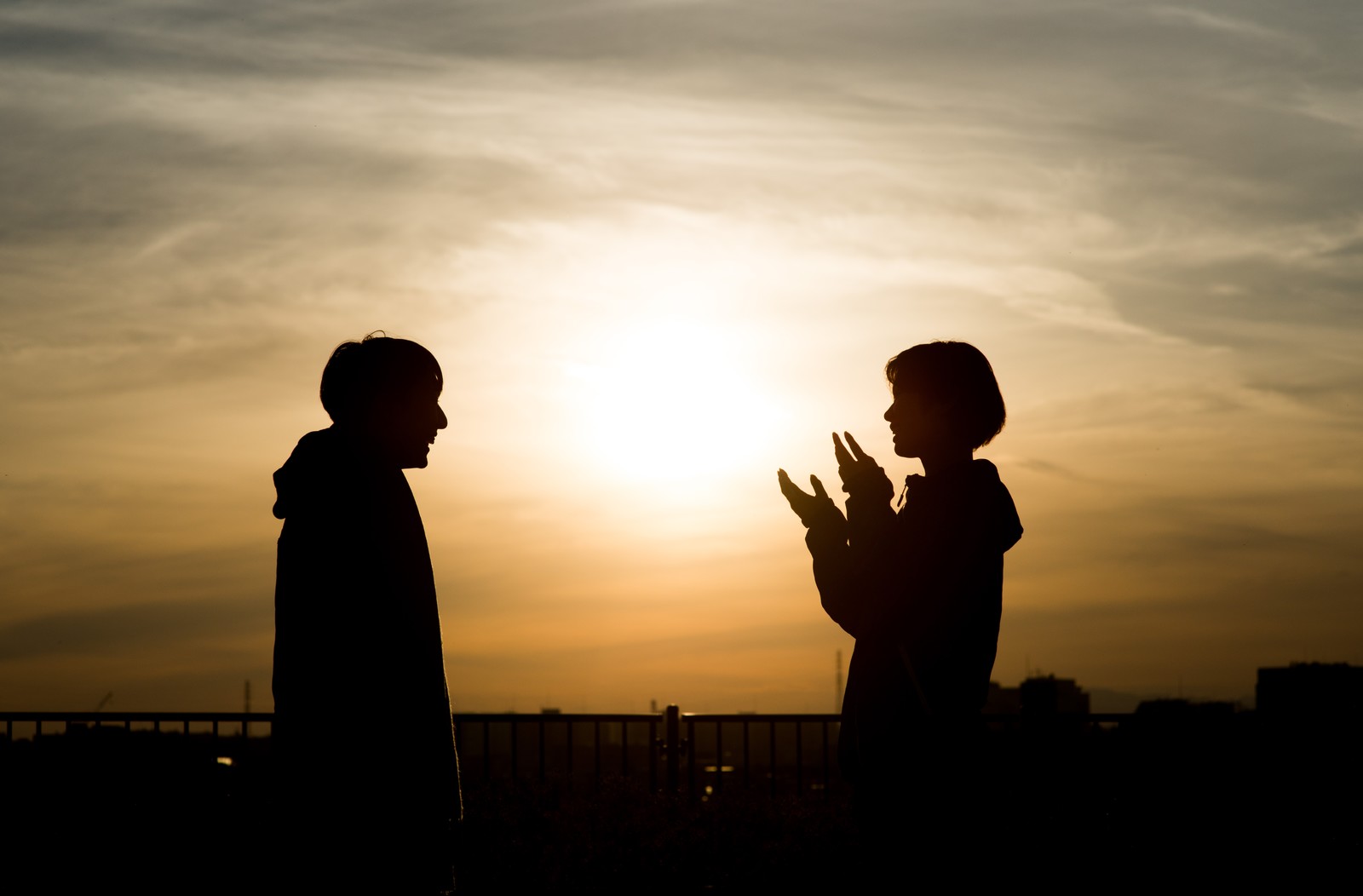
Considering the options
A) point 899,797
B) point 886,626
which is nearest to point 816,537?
point 886,626

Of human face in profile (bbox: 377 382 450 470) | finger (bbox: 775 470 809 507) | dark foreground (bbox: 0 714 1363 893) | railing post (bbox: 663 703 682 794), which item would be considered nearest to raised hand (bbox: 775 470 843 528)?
finger (bbox: 775 470 809 507)

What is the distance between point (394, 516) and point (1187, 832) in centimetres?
815

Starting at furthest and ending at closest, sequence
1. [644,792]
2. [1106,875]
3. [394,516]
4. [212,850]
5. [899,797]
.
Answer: [644,792] < [212,850] < [1106,875] < [394,516] < [899,797]

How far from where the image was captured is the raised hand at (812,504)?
4207mm

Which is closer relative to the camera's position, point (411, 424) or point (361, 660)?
point (361, 660)

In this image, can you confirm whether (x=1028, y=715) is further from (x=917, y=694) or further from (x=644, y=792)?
(x=917, y=694)

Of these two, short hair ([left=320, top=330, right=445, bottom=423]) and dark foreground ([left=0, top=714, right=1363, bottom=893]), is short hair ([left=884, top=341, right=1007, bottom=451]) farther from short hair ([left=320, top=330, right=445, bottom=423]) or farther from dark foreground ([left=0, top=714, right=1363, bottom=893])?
dark foreground ([left=0, top=714, right=1363, bottom=893])

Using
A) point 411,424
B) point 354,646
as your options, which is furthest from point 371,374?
point 354,646

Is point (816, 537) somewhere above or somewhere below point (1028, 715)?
above

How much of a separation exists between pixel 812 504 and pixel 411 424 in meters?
1.26

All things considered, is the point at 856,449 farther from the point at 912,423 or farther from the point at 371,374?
the point at 371,374

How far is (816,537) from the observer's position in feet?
13.6

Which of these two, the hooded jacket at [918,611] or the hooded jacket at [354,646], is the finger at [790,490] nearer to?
the hooded jacket at [918,611]

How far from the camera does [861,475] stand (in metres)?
4.25
